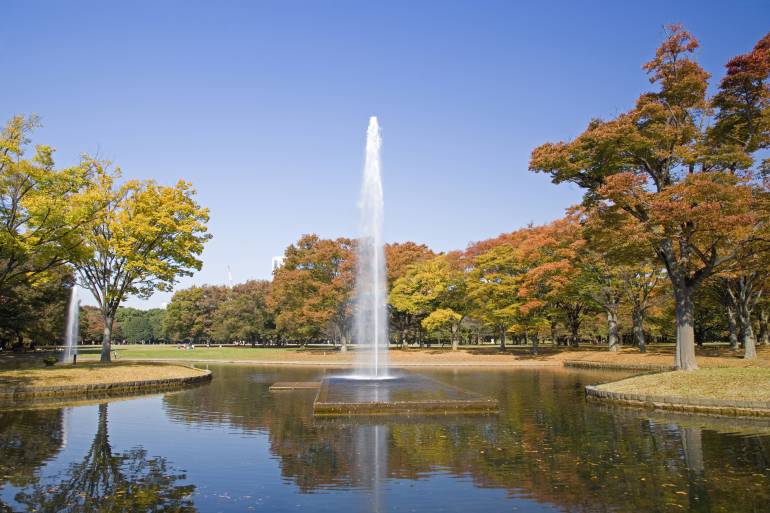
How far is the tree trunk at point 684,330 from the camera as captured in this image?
24.8 metres

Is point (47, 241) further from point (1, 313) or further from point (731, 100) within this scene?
point (731, 100)

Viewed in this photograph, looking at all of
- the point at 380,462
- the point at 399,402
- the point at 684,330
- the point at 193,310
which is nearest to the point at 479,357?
the point at 684,330

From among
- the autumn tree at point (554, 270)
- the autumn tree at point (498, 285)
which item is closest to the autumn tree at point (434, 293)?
the autumn tree at point (498, 285)

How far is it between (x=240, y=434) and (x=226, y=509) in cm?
678

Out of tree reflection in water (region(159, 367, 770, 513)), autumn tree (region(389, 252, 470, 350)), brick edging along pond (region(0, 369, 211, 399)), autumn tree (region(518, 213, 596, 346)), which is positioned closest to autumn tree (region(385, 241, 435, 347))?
autumn tree (region(389, 252, 470, 350))

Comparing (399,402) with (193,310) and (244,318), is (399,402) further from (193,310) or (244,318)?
(193,310)

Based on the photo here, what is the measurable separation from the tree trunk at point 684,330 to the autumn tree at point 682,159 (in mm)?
44

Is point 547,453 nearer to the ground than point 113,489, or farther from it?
nearer to the ground

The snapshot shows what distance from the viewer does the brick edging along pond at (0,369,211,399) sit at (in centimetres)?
2412

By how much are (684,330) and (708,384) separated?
482cm

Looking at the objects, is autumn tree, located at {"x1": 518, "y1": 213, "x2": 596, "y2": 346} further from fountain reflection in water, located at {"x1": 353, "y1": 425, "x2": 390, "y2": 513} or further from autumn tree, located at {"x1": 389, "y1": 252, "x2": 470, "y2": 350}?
fountain reflection in water, located at {"x1": 353, "y1": 425, "x2": 390, "y2": 513}

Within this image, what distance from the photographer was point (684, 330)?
25.0 meters

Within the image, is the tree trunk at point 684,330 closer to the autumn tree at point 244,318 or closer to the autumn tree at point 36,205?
the autumn tree at point 36,205

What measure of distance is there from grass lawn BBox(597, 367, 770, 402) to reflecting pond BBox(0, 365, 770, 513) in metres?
2.13
